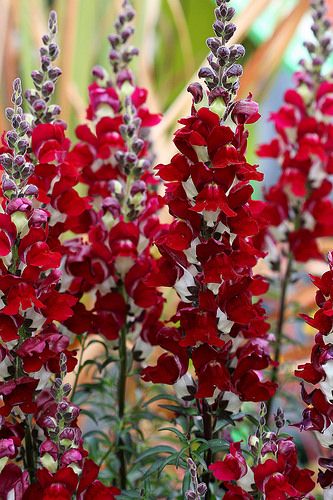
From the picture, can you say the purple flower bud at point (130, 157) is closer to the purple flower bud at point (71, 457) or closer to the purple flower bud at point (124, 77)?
the purple flower bud at point (124, 77)

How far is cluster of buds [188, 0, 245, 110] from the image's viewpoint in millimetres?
648

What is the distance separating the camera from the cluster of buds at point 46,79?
0.76 m

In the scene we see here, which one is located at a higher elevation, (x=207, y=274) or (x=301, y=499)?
(x=207, y=274)

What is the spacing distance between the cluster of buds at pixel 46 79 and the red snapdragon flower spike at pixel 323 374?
0.98 feet

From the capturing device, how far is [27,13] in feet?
5.46

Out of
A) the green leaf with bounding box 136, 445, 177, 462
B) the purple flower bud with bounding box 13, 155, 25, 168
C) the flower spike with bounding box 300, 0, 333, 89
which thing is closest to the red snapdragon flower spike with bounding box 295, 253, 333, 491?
the green leaf with bounding box 136, 445, 177, 462

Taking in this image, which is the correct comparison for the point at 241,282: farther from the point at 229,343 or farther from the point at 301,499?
the point at 301,499

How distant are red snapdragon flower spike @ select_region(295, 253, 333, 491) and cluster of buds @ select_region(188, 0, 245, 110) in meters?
0.16

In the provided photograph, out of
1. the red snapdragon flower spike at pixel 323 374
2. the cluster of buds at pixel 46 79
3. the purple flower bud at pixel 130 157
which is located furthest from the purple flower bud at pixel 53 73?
the red snapdragon flower spike at pixel 323 374

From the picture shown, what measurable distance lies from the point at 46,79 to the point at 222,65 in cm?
21

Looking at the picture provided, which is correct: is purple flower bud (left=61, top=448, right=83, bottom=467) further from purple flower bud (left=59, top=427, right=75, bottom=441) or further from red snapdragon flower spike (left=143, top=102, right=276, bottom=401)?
red snapdragon flower spike (left=143, top=102, right=276, bottom=401)

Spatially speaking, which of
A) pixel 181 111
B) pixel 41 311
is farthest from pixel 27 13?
pixel 41 311

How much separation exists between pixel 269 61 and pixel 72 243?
69 cm

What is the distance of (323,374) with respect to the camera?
67cm
